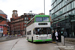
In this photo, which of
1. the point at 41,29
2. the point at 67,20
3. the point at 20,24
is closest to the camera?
the point at 41,29

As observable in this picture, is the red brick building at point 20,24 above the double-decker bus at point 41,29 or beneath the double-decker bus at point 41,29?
above

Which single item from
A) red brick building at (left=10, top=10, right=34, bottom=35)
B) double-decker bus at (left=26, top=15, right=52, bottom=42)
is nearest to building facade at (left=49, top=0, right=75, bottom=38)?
double-decker bus at (left=26, top=15, right=52, bottom=42)

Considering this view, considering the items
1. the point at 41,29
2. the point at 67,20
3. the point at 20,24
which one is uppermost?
the point at 20,24

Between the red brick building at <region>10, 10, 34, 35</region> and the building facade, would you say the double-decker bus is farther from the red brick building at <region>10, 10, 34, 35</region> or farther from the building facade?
the red brick building at <region>10, 10, 34, 35</region>

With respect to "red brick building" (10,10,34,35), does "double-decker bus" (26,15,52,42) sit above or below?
below

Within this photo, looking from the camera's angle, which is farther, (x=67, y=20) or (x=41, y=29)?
(x=67, y=20)

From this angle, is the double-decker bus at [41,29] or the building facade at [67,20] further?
the building facade at [67,20]

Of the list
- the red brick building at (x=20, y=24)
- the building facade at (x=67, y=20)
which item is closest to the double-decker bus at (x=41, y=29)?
the building facade at (x=67, y=20)

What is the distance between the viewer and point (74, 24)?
121 ft

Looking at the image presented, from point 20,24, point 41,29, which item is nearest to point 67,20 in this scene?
point 41,29

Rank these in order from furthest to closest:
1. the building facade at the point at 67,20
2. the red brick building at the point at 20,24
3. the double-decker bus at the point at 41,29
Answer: the red brick building at the point at 20,24
the building facade at the point at 67,20
the double-decker bus at the point at 41,29

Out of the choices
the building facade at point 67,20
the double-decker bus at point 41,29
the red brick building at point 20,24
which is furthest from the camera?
the red brick building at point 20,24

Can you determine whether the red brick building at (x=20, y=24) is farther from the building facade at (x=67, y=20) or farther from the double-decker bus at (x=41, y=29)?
the double-decker bus at (x=41, y=29)

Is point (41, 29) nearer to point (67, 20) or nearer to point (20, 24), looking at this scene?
point (67, 20)
